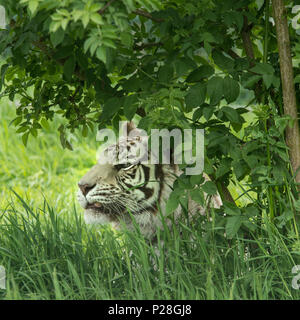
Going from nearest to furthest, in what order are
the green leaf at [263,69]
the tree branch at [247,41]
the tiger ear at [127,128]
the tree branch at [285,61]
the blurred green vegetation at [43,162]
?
the green leaf at [263,69]
the tree branch at [285,61]
the tree branch at [247,41]
the tiger ear at [127,128]
the blurred green vegetation at [43,162]

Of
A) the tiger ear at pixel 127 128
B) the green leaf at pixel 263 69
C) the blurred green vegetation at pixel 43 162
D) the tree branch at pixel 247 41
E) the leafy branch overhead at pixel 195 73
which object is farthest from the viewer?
the blurred green vegetation at pixel 43 162

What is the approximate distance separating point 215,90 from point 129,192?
0.73 metres

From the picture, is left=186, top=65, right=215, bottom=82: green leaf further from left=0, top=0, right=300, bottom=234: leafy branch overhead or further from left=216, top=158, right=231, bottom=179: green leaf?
left=216, top=158, right=231, bottom=179: green leaf

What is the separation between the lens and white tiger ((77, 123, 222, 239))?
2.83 meters

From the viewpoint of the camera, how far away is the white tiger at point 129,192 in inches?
111

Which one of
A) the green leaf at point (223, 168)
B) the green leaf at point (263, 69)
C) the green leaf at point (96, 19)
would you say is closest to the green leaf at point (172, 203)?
the green leaf at point (223, 168)

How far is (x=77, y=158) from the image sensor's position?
5.96 metres

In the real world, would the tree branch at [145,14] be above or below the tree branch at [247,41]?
above

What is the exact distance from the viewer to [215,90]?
96.4 inches

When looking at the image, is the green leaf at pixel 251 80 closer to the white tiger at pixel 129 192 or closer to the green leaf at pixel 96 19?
the white tiger at pixel 129 192

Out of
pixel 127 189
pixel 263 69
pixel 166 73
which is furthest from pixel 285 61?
pixel 127 189

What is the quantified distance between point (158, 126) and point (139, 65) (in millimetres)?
379
